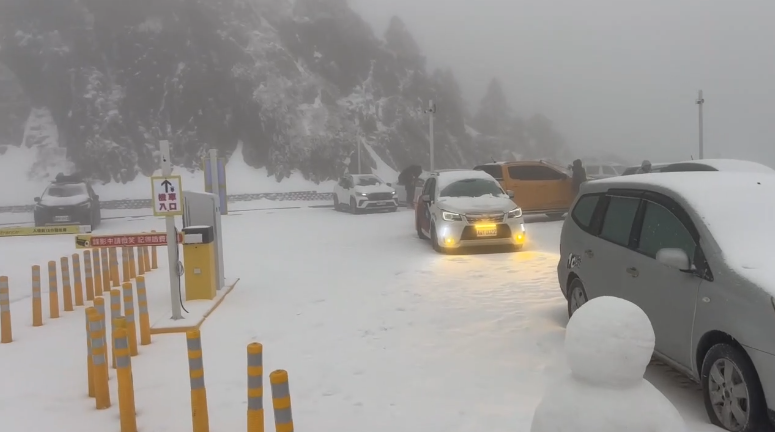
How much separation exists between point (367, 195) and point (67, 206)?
423 inches

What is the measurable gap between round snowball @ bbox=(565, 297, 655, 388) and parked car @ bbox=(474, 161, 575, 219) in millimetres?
15346

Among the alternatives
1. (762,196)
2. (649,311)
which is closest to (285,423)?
(649,311)

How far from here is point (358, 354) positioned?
5773 millimetres

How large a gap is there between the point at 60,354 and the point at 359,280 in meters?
4.57

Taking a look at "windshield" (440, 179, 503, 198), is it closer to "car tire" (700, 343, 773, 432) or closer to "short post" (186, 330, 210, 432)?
"car tire" (700, 343, 773, 432)

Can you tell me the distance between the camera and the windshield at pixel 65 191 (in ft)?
65.7

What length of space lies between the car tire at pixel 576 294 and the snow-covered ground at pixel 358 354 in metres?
0.36

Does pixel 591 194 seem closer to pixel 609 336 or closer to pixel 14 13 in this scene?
pixel 609 336

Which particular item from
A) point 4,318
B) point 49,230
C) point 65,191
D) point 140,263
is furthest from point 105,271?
point 65,191

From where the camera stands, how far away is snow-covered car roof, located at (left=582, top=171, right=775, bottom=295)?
3.79 m

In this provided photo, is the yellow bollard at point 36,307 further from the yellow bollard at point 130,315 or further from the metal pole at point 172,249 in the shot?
the yellow bollard at point 130,315

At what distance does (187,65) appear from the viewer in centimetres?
5338

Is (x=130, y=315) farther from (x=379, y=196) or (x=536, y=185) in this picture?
(x=379, y=196)

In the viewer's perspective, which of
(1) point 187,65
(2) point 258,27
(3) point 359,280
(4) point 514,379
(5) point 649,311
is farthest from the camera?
(2) point 258,27
